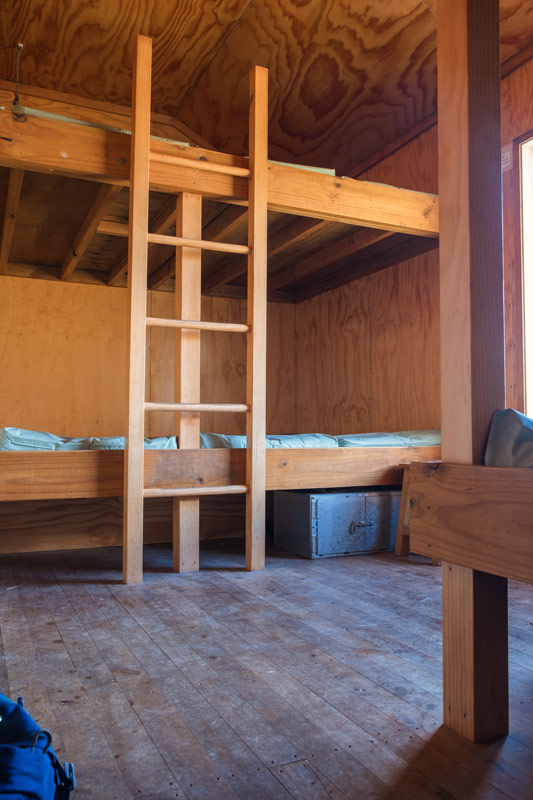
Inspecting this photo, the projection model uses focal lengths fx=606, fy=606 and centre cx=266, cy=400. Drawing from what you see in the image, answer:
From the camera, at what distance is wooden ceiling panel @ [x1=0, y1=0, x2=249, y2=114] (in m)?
3.65

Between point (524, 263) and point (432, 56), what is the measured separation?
144cm

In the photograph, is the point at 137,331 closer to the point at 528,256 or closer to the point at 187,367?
the point at 187,367

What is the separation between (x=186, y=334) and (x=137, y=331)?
0.96 ft

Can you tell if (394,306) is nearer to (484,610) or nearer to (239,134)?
(239,134)

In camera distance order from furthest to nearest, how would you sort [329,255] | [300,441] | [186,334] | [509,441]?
[329,255] < [300,441] < [186,334] < [509,441]

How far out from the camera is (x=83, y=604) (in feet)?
7.42

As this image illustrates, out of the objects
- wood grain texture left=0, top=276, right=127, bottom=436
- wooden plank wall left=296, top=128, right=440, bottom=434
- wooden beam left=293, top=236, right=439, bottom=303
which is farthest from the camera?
wood grain texture left=0, top=276, right=127, bottom=436

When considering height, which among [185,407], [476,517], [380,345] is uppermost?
[380,345]

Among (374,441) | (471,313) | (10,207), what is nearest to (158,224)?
(10,207)

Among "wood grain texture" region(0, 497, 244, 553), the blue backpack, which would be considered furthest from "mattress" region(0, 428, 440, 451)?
the blue backpack

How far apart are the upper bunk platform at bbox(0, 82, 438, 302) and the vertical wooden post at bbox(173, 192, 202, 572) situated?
0.53 ft

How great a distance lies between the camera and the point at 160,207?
3.41 meters

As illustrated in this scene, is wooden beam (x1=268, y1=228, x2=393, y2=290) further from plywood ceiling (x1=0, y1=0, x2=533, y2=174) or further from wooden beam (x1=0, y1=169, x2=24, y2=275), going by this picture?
wooden beam (x1=0, y1=169, x2=24, y2=275)

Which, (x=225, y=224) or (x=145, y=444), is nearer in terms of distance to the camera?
(x=145, y=444)
